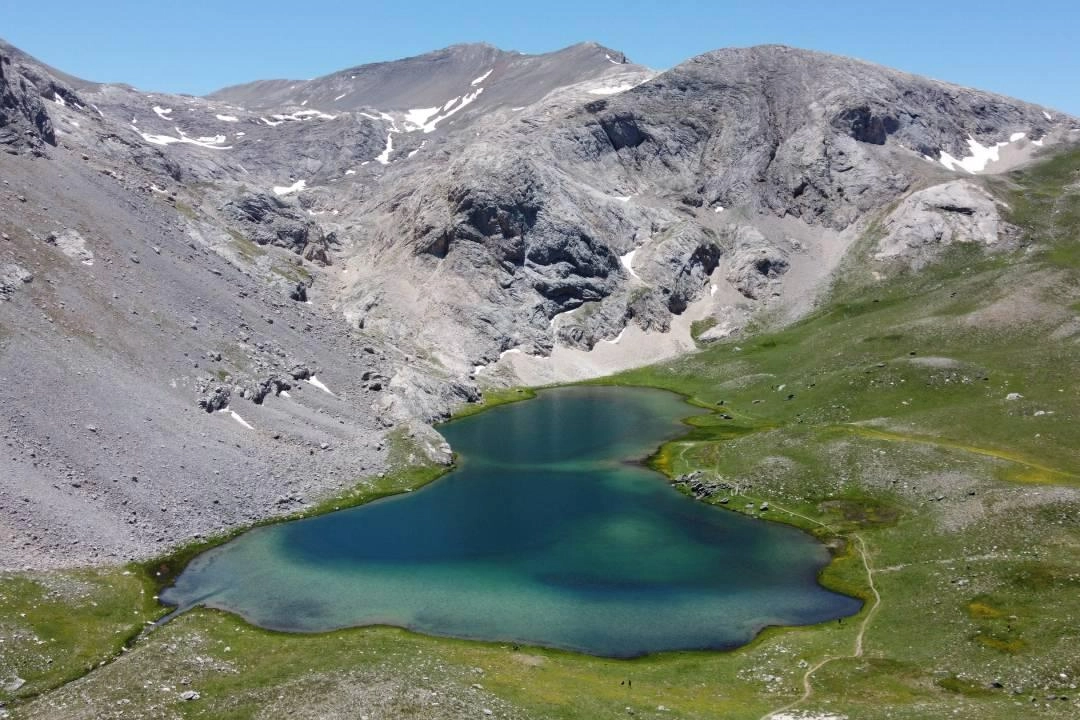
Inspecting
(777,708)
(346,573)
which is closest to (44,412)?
(346,573)

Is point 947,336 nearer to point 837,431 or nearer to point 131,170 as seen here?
point 837,431

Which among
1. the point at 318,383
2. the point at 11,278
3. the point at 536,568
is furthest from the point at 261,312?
the point at 536,568

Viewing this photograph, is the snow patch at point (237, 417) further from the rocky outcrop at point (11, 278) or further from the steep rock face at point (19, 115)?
the steep rock face at point (19, 115)

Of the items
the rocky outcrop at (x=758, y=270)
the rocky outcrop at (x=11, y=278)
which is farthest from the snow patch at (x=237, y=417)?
the rocky outcrop at (x=758, y=270)

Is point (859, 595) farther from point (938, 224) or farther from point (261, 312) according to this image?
point (938, 224)

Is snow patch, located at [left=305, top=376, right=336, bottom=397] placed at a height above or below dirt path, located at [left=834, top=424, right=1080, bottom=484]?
above

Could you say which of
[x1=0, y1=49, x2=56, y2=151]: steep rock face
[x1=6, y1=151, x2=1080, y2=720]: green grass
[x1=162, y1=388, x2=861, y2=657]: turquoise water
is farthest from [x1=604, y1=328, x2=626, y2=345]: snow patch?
[x1=0, y1=49, x2=56, y2=151]: steep rock face

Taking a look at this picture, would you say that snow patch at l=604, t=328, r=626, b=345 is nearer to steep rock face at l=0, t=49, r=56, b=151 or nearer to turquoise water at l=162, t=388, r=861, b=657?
turquoise water at l=162, t=388, r=861, b=657
